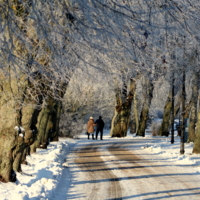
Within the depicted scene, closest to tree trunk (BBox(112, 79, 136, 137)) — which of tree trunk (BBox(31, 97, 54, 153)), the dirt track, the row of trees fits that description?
tree trunk (BBox(31, 97, 54, 153))

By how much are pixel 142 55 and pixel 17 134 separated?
3.47m

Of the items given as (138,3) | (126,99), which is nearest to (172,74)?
(126,99)

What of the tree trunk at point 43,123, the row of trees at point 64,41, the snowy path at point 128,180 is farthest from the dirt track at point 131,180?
the tree trunk at point 43,123

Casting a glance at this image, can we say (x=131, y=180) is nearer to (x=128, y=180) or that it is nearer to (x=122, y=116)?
(x=128, y=180)

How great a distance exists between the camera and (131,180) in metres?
9.87

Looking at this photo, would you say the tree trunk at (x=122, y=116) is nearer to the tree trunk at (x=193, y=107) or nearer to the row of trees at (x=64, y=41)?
the tree trunk at (x=193, y=107)

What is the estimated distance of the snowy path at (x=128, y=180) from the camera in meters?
8.16

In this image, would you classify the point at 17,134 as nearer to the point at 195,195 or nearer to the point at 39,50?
the point at 39,50

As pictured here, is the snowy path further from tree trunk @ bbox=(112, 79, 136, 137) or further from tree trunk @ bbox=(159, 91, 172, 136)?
tree trunk @ bbox=(159, 91, 172, 136)

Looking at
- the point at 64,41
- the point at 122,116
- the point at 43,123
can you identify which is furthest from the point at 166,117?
the point at 64,41

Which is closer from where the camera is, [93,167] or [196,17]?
[196,17]

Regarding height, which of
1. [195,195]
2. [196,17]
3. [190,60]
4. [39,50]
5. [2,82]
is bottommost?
[195,195]

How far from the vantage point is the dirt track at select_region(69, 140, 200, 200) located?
8.18 metres

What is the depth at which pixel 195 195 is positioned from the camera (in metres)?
8.21
